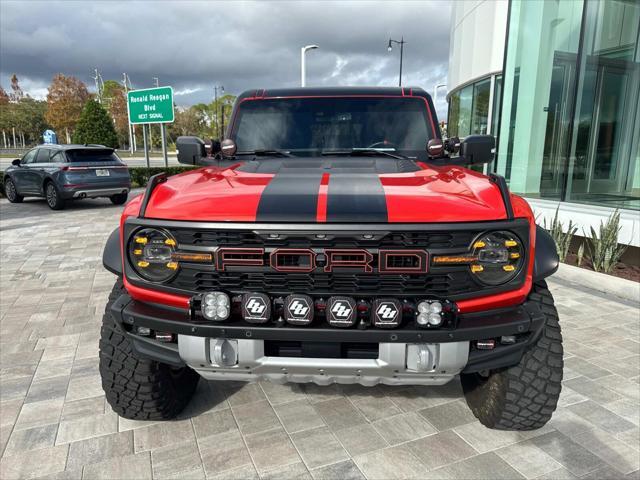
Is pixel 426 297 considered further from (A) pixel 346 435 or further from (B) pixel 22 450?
(B) pixel 22 450

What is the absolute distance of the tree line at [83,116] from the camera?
3422 cm

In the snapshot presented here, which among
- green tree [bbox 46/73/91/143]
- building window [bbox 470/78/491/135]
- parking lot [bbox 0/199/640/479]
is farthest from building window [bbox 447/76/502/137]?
green tree [bbox 46/73/91/143]

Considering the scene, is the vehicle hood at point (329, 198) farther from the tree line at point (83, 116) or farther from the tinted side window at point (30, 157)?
the tree line at point (83, 116)

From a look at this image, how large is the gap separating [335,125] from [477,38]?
11695 millimetres

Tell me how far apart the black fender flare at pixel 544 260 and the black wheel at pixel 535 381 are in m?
0.16

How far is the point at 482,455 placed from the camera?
2.30m

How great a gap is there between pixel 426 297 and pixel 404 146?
153cm

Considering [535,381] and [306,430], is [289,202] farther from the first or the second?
[535,381]

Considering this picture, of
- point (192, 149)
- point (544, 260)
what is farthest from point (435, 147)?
point (192, 149)

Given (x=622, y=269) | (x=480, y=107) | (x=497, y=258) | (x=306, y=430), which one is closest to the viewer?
(x=497, y=258)

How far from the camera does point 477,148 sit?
3.06 meters

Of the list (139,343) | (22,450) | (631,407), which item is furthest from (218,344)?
(631,407)

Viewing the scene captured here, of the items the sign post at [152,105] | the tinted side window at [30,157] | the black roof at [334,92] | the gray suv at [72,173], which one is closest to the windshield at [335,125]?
the black roof at [334,92]

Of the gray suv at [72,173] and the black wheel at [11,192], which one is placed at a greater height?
the gray suv at [72,173]
